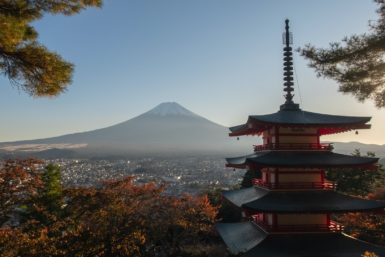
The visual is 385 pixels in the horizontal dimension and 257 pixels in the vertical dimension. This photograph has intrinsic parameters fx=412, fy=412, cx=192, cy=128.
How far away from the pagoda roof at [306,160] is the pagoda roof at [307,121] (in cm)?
115

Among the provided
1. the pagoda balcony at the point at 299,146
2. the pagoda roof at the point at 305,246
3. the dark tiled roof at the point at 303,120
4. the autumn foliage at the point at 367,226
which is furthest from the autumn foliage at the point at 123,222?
the autumn foliage at the point at 367,226

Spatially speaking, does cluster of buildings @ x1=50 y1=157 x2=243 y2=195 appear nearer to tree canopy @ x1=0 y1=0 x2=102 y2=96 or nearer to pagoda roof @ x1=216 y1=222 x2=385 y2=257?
pagoda roof @ x1=216 y1=222 x2=385 y2=257

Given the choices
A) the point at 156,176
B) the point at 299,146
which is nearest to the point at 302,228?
the point at 299,146

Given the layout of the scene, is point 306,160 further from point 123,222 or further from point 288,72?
A: point 123,222

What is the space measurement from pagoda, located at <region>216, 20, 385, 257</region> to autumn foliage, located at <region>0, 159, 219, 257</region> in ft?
16.5

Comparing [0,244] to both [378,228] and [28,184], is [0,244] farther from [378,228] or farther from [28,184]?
[378,228]

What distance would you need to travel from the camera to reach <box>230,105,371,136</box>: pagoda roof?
1609cm

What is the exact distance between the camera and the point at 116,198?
75.4 ft

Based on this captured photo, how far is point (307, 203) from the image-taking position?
51.2 ft

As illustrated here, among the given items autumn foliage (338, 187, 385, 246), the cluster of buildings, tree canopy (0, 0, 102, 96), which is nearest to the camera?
tree canopy (0, 0, 102, 96)

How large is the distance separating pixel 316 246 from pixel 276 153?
3.82 meters

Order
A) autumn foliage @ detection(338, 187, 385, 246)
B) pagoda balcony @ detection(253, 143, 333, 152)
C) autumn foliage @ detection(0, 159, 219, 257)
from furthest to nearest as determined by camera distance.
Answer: autumn foliage @ detection(338, 187, 385, 246), pagoda balcony @ detection(253, 143, 333, 152), autumn foliage @ detection(0, 159, 219, 257)

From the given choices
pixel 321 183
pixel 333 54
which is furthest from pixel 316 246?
pixel 333 54

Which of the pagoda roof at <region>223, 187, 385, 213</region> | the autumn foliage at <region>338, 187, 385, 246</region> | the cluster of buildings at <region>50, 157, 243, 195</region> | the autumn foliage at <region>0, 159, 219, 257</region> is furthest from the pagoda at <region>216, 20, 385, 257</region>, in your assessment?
the cluster of buildings at <region>50, 157, 243, 195</region>
